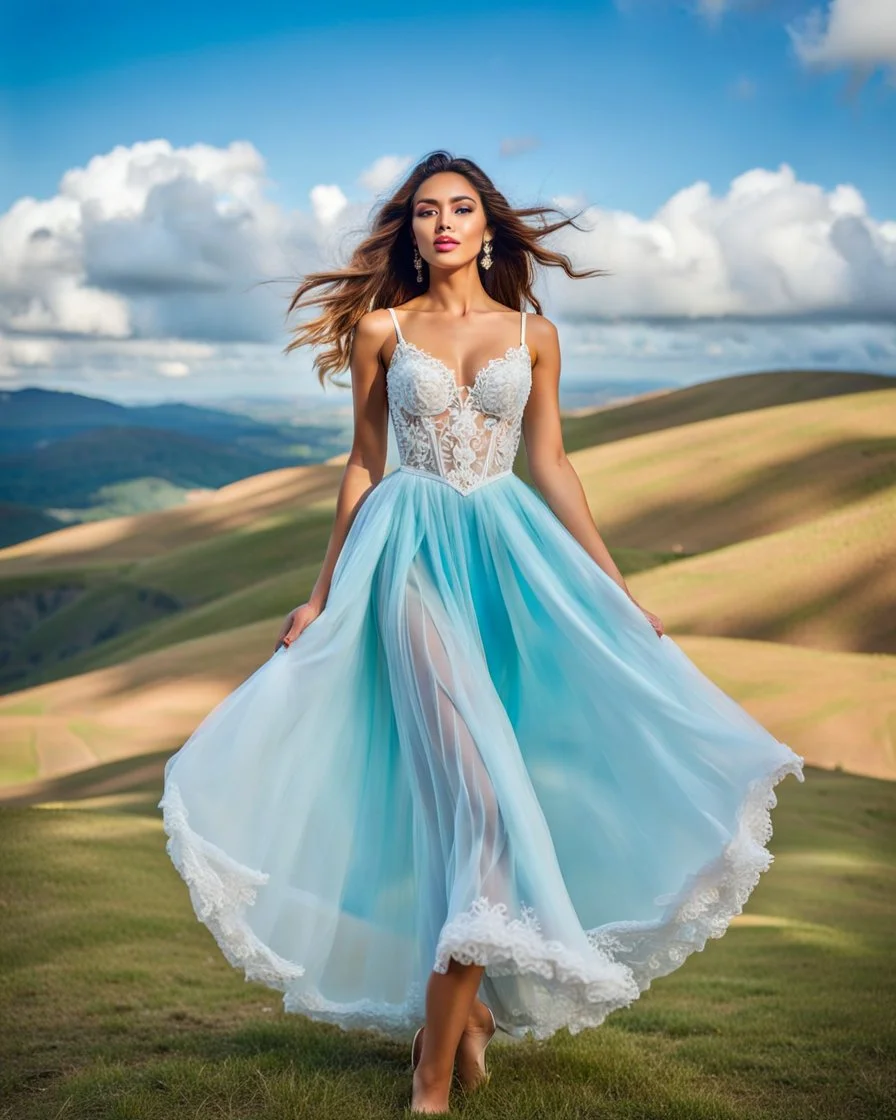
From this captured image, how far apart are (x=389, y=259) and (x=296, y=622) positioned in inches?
69.7

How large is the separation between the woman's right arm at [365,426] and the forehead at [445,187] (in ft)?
1.77

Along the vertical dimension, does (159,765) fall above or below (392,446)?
below

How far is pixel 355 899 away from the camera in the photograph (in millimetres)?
4457

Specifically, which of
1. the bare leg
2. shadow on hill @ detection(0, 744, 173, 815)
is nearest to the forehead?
the bare leg

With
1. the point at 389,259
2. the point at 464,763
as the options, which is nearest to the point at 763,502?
the point at 389,259

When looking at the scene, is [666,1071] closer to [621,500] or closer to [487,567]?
[487,567]

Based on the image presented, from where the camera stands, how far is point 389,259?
5398 millimetres

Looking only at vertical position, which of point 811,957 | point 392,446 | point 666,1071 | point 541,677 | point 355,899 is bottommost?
point 811,957

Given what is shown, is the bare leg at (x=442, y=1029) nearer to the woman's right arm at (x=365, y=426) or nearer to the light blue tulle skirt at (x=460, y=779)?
the light blue tulle skirt at (x=460, y=779)

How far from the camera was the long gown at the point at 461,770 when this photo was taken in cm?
411

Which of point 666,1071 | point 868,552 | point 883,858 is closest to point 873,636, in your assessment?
point 868,552

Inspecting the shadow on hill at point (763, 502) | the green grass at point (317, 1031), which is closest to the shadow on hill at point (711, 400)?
the shadow on hill at point (763, 502)

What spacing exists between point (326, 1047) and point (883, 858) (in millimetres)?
10965

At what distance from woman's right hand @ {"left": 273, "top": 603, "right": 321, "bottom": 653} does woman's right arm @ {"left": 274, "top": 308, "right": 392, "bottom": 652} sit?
20 cm
